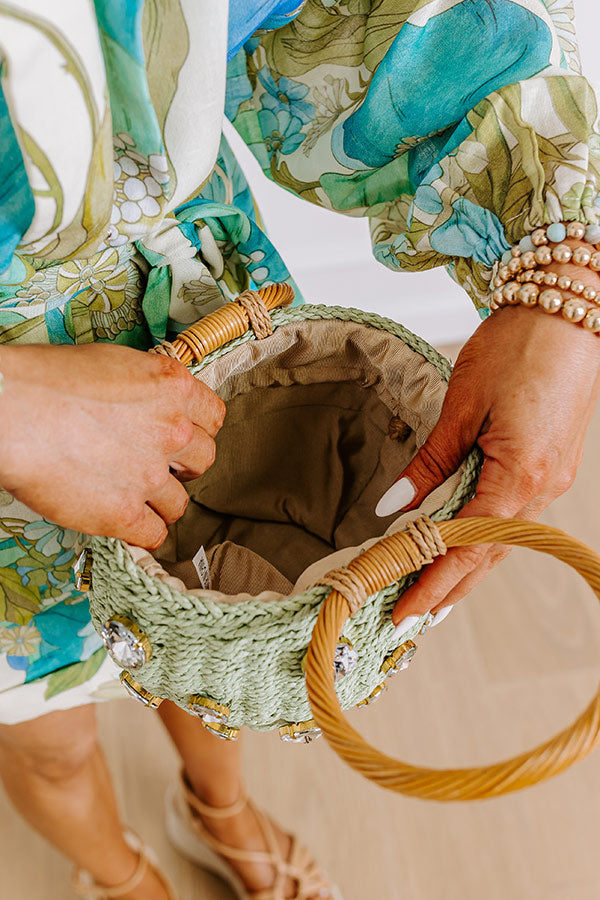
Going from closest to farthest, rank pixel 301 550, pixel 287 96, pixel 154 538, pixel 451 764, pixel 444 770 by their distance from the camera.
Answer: pixel 444 770
pixel 154 538
pixel 287 96
pixel 301 550
pixel 451 764

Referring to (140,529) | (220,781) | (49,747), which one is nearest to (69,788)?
(49,747)

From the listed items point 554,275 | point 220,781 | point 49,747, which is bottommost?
point 220,781

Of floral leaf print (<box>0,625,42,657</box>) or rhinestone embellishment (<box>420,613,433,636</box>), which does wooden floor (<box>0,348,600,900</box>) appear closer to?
floral leaf print (<box>0,625,42,657</box>)

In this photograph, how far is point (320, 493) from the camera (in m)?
0.63

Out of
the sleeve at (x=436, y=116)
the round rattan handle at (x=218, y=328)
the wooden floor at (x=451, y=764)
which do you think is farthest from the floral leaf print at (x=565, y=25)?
the wooden floor at (x=451, y=764)

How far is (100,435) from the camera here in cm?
36

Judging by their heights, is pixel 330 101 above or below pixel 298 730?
above

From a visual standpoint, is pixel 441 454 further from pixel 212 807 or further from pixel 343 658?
pixel 212 807

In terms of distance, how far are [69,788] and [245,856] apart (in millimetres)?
280

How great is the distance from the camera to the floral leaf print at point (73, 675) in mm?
601

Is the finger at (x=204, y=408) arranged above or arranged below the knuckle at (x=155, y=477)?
above

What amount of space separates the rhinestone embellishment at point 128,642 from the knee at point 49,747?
283mm

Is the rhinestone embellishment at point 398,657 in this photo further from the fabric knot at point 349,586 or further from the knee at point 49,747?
the knee at point 49,747

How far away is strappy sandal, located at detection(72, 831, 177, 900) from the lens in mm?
812
